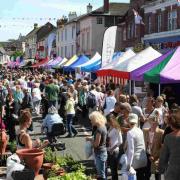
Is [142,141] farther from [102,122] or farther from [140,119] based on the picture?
[140,119]

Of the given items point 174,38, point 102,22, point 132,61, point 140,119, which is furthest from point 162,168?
point 102,22

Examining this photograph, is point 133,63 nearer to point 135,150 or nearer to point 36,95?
point 36,95

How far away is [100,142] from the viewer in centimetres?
841

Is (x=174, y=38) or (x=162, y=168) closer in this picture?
(x=162, y=168)

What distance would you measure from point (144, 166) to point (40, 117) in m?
12.8

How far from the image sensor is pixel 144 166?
7.83 metres

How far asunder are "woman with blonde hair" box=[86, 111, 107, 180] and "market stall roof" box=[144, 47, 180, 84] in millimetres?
4005

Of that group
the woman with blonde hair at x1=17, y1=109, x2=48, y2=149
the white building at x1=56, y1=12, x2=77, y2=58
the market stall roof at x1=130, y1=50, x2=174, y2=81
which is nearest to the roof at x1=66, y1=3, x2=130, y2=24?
the white building at x1=56, y1=12, x2=77, y2=58

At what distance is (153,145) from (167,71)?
188 inches

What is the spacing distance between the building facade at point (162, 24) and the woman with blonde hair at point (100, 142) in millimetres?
22538

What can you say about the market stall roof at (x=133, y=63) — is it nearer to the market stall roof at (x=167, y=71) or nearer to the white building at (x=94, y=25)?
the market stall roof at (x=167, y=71)

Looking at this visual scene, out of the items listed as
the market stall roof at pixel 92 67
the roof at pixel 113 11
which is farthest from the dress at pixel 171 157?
the roof at pixel 113 11

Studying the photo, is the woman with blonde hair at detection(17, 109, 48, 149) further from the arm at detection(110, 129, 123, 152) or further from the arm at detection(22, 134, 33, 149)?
the arm at detection(110, 129, 123, 152)

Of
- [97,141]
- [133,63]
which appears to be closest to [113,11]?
[133,63]
